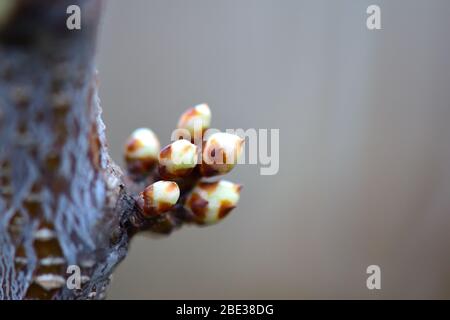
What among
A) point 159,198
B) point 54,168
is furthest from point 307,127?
point 54,168

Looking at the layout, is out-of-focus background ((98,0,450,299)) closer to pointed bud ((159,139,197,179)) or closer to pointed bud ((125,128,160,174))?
pointed bud ((125,128,160,174))

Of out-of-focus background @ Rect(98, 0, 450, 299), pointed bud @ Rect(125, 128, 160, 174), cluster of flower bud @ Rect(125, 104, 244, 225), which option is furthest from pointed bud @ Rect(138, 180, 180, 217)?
out-of-focus background @ Rect(98, 0, 450, 299)

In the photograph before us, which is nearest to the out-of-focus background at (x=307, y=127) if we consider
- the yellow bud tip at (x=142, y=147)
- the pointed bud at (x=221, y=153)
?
the yellow bud tip at (x=142, y=147)

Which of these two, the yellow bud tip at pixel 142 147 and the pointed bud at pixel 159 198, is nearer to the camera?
the pointed bud at pixel 159 198

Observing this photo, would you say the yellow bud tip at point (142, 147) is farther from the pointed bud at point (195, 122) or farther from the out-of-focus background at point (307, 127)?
the out-of-focus background at point (307, 127)

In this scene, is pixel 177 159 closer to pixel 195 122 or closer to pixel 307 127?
pixel 195 122
